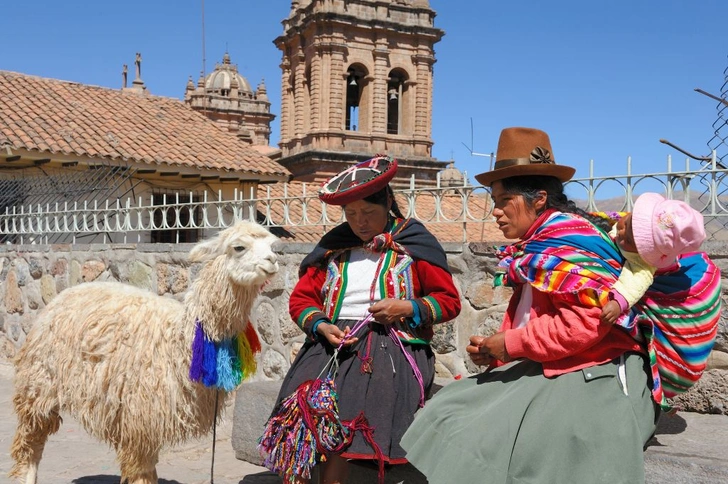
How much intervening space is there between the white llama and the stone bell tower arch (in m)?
30.6

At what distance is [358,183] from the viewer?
313cm

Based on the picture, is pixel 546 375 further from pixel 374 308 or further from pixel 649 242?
pixel 374 308

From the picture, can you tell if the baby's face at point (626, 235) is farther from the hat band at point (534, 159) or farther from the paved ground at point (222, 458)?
the paved ground at point (222, 458)

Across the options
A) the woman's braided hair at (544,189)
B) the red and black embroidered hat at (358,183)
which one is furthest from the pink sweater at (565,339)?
the red and black embroidered hat at (358,183)

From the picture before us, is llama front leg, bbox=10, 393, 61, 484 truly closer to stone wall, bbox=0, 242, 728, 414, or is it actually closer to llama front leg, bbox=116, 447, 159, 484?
llama front leg, bbox=116, 447, 159, 484

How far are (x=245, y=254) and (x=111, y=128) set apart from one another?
1517 cm

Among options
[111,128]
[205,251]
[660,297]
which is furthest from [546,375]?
[111,128]

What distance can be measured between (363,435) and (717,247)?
2026 millimetres

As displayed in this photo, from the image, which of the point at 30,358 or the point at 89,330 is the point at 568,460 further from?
the point at 30,358

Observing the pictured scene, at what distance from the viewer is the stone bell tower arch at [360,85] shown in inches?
1388

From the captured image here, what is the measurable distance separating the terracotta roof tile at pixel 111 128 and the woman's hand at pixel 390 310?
13020 millimetres

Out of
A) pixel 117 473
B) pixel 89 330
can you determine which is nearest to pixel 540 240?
pixel 89 330

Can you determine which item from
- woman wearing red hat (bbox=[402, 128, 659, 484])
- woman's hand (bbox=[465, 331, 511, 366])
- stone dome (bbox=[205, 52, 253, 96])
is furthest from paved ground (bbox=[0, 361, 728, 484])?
stone dome (bbox=[205, 52, 253, 96])

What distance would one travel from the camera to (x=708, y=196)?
3.51 meters
